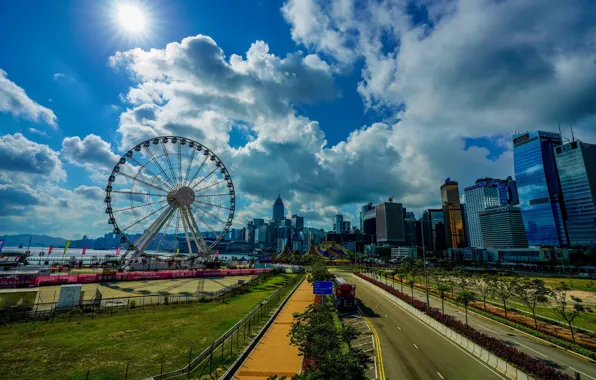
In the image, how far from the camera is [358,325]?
32.4 m

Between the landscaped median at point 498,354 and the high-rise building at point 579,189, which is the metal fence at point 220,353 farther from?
the high-rise building at point 579,189

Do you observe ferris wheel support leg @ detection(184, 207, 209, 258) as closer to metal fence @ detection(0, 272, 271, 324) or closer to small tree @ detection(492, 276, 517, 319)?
metal fence @ detection(0, 272, 271, 324)

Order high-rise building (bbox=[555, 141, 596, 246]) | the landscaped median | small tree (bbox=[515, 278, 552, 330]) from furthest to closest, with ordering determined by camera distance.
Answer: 1. high-rise building (bbox=[555, 141, 596, 246])
2. small tree (bbox=[515, 278, 552, 330])
3. the landscaped median

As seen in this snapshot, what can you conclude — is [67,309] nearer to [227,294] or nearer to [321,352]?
[227,294]

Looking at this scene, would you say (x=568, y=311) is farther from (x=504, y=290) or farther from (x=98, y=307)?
(x=98, y=307)

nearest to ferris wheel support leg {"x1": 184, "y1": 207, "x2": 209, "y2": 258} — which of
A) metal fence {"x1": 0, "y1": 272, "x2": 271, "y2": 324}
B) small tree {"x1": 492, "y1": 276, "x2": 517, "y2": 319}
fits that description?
metal fence {"x1": 0, "y1": 272, "x2": 271, "y2": 324}

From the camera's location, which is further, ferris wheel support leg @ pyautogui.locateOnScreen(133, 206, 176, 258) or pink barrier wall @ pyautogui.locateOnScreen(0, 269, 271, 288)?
ferris wheel support leg @ pyautogui.locateOnScreen(133, 206, 176, 258)

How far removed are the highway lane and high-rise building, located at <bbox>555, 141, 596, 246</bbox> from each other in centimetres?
22420

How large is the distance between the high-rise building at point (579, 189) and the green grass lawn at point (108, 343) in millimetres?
242389

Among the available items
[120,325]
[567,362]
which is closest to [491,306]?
[567,362]

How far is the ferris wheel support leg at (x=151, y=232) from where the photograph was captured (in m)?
75.8

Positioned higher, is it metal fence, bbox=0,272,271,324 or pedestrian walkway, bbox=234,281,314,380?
metal fence, bbox=0,272,271,324

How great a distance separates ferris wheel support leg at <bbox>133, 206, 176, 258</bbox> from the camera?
249ft

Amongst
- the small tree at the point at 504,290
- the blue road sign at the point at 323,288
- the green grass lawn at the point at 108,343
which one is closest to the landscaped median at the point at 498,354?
the blue road sign at the point at 323,288
